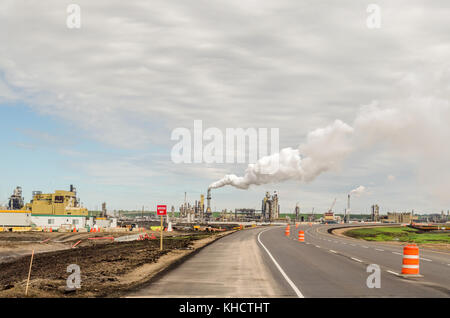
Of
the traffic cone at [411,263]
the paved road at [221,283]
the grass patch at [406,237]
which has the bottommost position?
the grass patch at [406,237]

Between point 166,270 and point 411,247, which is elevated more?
point 411,247

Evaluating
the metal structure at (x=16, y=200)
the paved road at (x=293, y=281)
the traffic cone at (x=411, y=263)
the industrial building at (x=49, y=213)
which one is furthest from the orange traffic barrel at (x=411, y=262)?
the metal structure at (x=16, y=200)

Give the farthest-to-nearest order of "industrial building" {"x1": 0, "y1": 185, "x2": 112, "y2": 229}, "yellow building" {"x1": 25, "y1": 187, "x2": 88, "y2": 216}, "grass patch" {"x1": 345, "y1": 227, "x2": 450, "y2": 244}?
"yellow building" {"x1": 25, "y1": 187, "x2": 88, "y2": 216}, "industrial building" {"x1": 0, "y1": 185, "x2": 112, "y2": 229}, "grass patch" {"x1": 345, "y1": 227, "x2": 450, "y2": 244}

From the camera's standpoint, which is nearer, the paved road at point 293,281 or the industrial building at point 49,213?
the paved road at point 293,281

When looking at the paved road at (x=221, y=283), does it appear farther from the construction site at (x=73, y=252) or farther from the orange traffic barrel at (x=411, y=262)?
the orange traffic barrel at (x=411, y=262)

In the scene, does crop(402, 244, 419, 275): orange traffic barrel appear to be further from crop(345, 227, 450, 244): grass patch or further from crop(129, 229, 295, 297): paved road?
crop(345, 227, 450, 244): grass patch

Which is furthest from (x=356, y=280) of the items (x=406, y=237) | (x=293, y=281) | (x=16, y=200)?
(x=16, y=200)

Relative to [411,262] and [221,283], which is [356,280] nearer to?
[411,262]

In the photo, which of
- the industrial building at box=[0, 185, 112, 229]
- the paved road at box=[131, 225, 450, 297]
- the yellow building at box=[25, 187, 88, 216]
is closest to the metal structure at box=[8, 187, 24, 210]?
the industrial building at box=[0, 185, 112, 229]

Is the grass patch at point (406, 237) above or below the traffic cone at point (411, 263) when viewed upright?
below
